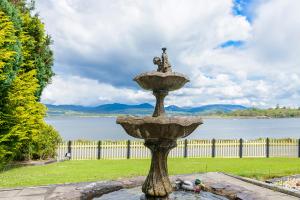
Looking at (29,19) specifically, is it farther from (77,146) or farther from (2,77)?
(77,146)

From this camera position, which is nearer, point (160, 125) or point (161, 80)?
point (160, 125)

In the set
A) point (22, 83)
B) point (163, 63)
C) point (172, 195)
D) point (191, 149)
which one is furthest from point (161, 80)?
A: point (191, 149)

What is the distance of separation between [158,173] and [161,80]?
2161 millimetres

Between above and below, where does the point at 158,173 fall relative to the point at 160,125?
below

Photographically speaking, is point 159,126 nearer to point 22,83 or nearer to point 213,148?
point 22,83

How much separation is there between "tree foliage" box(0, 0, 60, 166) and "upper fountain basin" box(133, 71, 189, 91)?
27.6 feet

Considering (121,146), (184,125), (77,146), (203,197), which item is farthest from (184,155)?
(184,125)

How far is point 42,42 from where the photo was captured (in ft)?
67.1

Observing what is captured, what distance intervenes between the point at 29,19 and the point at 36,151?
7.64 m

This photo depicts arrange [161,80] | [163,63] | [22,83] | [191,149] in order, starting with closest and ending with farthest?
[161,80]
[163,63]
[22,83]
[191,149]

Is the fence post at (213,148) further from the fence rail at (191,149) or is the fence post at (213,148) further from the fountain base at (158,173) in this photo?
the fountain base at (158,173)

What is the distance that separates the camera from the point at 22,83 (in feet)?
55.3

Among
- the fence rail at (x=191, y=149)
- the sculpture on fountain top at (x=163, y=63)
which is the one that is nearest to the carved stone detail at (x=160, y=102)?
the sculpture on fountain top at (x=163, y=63)

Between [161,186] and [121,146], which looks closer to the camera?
[161,186]
